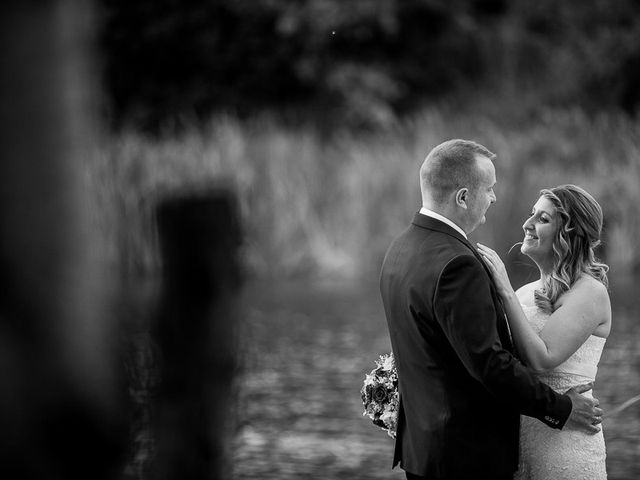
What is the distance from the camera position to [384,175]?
2056 cm

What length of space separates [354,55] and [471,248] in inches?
1102

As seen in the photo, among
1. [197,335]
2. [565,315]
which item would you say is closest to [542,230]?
[565,315]

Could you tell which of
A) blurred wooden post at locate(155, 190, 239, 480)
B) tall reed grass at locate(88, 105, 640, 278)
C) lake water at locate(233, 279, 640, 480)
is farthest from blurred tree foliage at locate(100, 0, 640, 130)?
blurred wooden post at locate(155, 190, 239, 480)

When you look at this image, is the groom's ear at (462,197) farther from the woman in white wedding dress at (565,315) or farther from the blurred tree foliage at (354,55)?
the blurred tree foliage at (354,55)

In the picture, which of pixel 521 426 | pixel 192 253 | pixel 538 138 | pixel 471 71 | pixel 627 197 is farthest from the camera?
pixel 471 71

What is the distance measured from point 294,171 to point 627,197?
5334mm

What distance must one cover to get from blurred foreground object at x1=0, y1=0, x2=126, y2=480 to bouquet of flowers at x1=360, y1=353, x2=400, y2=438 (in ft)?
7.07

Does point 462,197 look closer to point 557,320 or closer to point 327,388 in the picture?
point 557,320

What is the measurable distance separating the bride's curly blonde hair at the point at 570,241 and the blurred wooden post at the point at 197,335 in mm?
1792

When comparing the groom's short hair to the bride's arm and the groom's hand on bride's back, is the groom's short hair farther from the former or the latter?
the groom's hand on bride's back

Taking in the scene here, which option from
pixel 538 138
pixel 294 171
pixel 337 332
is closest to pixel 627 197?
pixel 538 138

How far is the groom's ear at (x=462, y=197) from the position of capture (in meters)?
3.77

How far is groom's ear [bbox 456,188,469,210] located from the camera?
3773 millimetres

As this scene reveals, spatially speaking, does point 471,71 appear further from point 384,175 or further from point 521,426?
point 521,426
